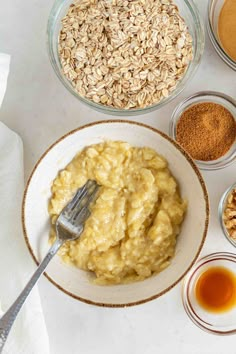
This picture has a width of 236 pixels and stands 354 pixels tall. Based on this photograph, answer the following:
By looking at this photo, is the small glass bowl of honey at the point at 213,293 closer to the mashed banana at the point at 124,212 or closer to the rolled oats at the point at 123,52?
the mashed banana at the point at 124,212

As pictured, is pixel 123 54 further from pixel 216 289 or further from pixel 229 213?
pixel 216 289

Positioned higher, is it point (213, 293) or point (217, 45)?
point (217, 45)

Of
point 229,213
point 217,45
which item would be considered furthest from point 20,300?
point 217,45

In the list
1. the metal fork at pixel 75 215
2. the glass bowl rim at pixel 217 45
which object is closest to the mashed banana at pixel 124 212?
the metal fork at pixel 75 215

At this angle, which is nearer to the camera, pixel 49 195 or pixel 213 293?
pixel 49 195

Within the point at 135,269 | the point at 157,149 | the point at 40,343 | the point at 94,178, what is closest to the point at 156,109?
the point at 157,149
